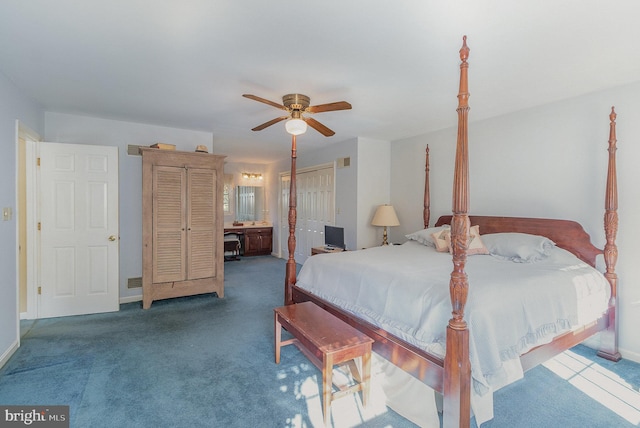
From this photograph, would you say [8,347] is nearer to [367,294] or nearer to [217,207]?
[217,207]

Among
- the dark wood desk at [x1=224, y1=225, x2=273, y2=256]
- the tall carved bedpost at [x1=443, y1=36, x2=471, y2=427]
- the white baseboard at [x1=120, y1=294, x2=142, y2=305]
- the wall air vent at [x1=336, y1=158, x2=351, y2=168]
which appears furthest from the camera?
the dark wood desk at [x1=224, y1=225, x2=273, y2=256]

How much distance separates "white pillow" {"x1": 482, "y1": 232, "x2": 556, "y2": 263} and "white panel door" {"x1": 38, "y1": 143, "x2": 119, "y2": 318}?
444 centimetres

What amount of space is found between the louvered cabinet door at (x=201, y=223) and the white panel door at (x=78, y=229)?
0.86 meters

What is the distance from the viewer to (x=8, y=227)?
109 inches

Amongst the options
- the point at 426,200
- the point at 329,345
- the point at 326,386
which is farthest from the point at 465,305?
the point at 426,200

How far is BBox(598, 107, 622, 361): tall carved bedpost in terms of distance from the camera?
2709mm

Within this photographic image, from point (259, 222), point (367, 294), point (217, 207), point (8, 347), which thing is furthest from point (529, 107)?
point (259, 222)

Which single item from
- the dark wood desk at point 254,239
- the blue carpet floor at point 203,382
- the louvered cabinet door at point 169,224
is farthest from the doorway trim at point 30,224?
the dark wood desk at point 254,239

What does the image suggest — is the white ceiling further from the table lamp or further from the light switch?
the table lamp

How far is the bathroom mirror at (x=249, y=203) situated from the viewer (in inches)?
319

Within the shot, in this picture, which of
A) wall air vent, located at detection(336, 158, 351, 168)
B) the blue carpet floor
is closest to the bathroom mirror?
wall air vent, located at detection(336, 158, 351, 168)

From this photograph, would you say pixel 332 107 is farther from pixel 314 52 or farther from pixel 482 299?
pixel 482 299

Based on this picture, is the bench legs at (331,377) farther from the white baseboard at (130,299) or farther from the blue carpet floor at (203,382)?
the white baseboard at (130,299)

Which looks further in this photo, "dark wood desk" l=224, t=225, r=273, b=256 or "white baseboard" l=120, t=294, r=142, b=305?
"dark wood desk" l=224, t=225, r=273, b=256
